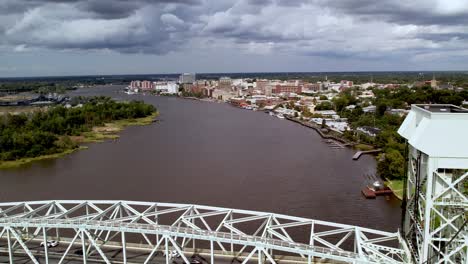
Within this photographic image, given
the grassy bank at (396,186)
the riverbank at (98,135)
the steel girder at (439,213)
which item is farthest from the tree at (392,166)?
the riverbank at (98,135)

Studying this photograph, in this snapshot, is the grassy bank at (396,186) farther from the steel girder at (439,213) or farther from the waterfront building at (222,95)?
the waterfront building at (222,95)

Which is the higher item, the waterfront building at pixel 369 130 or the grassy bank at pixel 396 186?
the waterfront building at pixel 369 130

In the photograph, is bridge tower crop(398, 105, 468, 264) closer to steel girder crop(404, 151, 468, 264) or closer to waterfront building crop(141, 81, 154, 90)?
steel girder crop(404, 151, 468, 264)

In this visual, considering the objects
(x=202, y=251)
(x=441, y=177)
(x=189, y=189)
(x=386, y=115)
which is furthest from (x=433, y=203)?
(x=386, y=115)

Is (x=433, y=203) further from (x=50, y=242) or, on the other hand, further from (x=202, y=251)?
(x=50, y=242)

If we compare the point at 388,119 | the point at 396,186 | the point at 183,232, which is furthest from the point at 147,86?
the point at 183,232

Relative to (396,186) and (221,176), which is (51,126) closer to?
(221,176)
